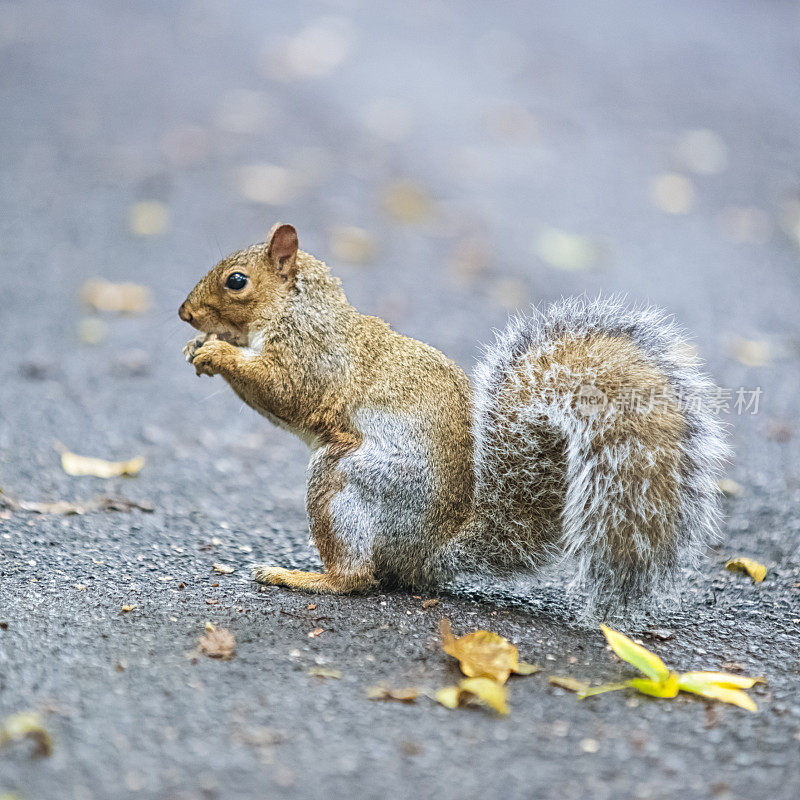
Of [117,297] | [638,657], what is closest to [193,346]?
[638,657]

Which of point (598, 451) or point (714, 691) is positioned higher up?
point (598, 451)

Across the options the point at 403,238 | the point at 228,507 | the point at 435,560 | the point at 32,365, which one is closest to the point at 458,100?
the point at 403,238

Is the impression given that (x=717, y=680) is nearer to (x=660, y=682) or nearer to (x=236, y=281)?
(x=660, y=682)

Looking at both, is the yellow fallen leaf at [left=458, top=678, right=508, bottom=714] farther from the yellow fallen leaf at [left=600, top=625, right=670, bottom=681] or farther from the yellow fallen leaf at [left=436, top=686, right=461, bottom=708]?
the yellow fallen leaf at [left=600, top=625, right=670, bottom=681]

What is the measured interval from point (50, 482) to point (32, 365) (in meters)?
1.02

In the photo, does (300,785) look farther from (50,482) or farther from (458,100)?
(458,100)

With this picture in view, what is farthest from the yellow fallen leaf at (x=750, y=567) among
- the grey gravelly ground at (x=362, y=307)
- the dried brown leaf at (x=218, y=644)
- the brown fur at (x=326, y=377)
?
the dried brown leaf at (x=218, y=644)

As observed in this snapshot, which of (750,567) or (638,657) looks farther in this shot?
(750,567)

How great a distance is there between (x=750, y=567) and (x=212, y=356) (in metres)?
1.49

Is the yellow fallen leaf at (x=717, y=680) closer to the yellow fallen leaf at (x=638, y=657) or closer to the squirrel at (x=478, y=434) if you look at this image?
the yellow fallen leaf at (x=638, y=657)

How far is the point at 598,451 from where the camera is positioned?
2.01 meters

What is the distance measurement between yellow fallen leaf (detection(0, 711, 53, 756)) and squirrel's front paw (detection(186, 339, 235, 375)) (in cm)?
92

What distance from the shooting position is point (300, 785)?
1.45 meters

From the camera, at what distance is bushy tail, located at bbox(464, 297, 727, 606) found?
2.00 meters
